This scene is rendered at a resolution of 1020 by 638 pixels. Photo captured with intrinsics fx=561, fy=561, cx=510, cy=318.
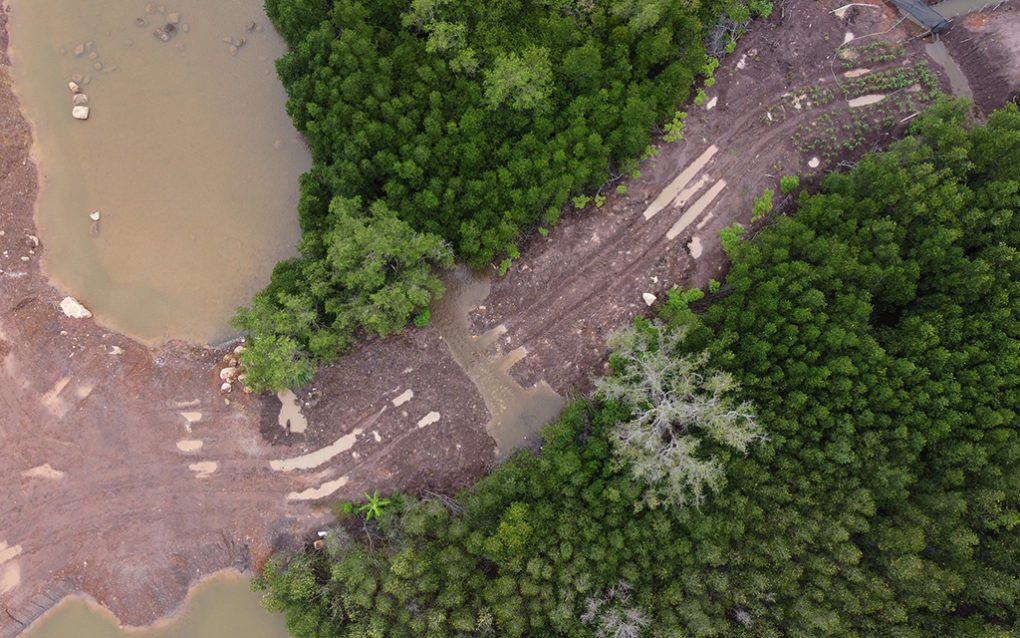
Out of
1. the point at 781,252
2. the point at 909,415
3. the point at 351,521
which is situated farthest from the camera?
the point at 351,521

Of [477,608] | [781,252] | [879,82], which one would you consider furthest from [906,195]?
[477,608]

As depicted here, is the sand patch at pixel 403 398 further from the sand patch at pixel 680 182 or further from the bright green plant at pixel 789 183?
the bright green plant at pixel 789 183

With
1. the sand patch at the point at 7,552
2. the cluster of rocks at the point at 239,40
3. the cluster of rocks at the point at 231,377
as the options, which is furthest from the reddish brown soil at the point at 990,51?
the sand patch at the point at 7,552

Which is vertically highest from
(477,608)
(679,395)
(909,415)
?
(679,395)

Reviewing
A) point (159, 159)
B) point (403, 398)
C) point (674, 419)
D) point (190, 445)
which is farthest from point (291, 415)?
point (674, 419)

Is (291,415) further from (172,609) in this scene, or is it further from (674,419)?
(674,419)

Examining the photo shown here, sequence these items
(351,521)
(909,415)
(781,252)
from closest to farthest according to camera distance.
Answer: (909,415) → (781,252) → (351,521)

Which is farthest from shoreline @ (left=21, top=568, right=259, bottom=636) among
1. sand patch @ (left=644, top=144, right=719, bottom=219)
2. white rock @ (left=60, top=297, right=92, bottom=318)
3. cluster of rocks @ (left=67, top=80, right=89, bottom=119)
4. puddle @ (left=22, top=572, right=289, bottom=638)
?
sand patch @ (left=644, top=144, right=719, bottom=219)

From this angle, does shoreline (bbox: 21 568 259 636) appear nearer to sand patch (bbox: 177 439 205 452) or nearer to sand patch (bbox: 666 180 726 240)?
sand patch (bbox: 177 439 205 452)

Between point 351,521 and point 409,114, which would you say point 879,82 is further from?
point 351,521
